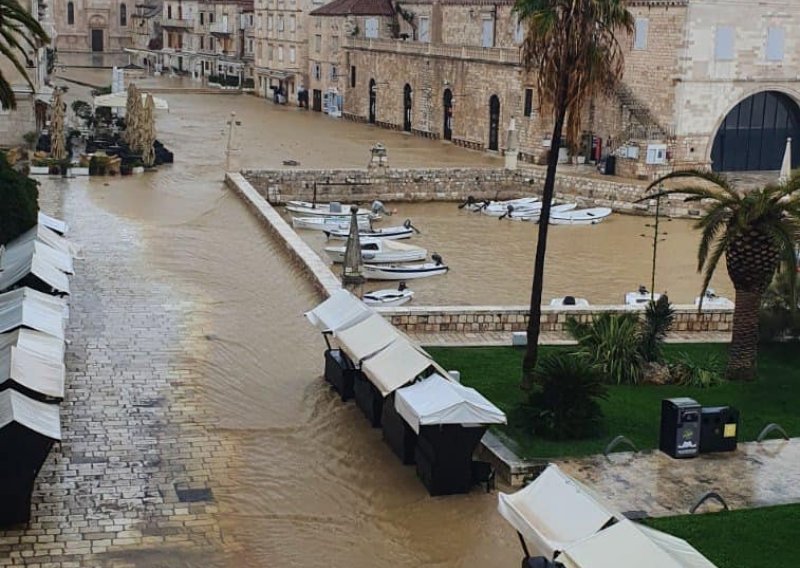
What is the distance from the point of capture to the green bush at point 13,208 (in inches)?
970

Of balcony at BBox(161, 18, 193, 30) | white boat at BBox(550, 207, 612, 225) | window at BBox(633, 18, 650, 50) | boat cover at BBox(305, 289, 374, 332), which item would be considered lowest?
white boat at BBox(550, 207, 612, 225)

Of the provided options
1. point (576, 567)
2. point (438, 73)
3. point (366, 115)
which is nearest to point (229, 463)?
point (576, 567)

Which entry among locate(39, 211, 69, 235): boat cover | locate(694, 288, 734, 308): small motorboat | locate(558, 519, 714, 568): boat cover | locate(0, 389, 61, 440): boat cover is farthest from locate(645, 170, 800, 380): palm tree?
locate(39, 211, 69, 235): boat cover

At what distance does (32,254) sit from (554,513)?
42.3ft

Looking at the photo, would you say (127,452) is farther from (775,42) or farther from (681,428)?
(775,42)

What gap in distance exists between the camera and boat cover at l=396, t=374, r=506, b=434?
15.5 metres

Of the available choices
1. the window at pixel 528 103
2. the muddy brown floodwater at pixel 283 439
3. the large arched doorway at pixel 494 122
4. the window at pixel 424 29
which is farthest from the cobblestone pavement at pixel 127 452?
the window at pixel 424 29

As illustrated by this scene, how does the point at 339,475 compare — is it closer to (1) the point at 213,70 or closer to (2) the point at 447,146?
(2) the point at 447,146

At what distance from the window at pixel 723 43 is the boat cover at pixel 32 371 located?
38.3 metres

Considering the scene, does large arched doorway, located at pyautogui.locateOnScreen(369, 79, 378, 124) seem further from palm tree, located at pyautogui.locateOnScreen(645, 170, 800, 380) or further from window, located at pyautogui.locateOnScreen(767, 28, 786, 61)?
palm tree, located at pyautogui.locateOnScreen(645, 170, 800, 380)

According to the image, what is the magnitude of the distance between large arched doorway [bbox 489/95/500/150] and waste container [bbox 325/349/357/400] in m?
37.0

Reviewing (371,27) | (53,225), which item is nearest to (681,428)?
(53,225)

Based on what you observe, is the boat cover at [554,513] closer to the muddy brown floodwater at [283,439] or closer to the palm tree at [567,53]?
the muddy brown floodwater at [283,439]

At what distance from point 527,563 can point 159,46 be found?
99763mm
